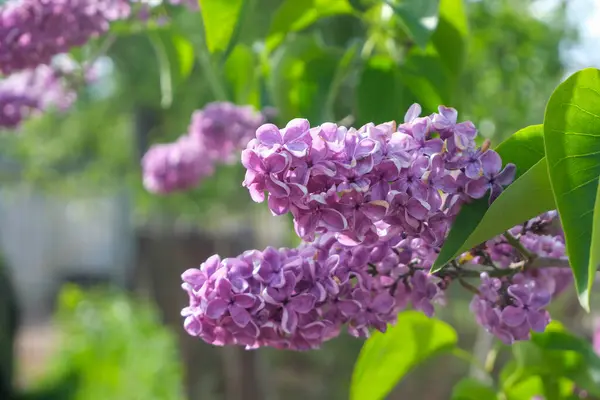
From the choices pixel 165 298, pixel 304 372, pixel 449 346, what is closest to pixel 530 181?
pixel 449 346

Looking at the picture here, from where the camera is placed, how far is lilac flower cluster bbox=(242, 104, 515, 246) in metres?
0.59

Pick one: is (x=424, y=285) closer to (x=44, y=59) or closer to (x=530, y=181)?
(x=530, y=181)

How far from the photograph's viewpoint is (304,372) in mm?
3523

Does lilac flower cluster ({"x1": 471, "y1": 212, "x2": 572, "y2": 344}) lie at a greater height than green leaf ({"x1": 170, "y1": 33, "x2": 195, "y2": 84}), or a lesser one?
greater

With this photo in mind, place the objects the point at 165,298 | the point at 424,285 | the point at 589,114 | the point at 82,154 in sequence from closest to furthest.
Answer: the point at 589,114
the point at 424,285
the point at 165,298
the point at 82,154

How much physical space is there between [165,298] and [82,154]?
752 cm

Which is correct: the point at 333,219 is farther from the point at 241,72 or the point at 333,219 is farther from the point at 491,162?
the point at 241,72

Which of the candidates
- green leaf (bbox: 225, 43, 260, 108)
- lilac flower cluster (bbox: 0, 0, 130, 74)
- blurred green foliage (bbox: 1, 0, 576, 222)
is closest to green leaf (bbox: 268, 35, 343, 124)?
blurred green foliage (bbox: 1, 0, 576, 222)

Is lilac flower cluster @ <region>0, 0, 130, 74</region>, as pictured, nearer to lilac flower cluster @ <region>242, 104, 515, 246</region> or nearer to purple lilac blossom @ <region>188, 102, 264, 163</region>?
purple lilac blossom @ <region>188, 102, 264, 163</region>

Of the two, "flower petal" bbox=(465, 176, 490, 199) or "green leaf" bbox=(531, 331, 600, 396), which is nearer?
"flower petal" bbox=(465, 176, 490, 199)

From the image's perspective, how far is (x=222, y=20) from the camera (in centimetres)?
88

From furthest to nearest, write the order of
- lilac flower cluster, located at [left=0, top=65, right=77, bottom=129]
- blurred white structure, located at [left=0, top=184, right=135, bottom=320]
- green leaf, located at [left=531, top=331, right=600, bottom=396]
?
blurred white structure, located at [left=0, top=184, right=135, bottom=320] < lilac flower cluster, located at [left=0, top=65, right=77, bottom=129] < green leaf, located at [left=531, top=331, right=600, bottom=396]

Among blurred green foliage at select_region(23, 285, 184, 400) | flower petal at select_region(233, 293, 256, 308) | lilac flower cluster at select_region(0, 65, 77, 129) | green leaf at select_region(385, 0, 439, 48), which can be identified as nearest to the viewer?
flower petal at select_region(233, 293, 256, 308)

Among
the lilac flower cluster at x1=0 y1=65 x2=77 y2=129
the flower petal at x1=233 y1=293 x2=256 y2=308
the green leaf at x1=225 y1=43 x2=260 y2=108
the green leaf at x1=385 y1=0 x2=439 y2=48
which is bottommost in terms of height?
the lilac flower cluster at x1=0 y1=65 x2=77 y2=129
